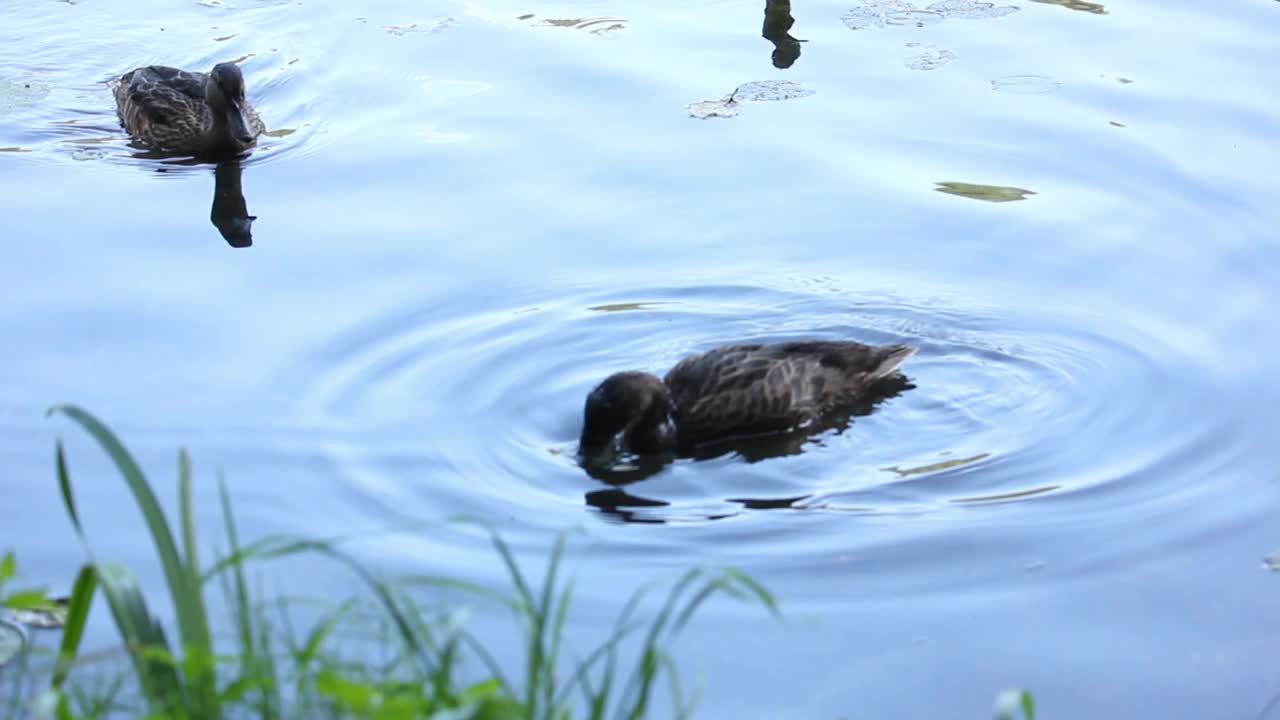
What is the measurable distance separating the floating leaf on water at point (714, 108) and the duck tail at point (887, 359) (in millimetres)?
3188

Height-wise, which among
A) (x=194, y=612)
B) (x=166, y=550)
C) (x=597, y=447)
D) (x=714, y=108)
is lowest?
(x=597, y=447)

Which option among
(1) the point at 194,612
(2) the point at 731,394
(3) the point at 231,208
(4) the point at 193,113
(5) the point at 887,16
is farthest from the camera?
(5) the point at 887,16

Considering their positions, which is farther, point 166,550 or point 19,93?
point 19,93

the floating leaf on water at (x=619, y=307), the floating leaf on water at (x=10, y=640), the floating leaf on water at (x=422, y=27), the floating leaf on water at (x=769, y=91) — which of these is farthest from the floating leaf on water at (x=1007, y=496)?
the floating leaf on water at (x=422, y=27)

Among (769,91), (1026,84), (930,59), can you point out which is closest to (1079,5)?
(930,59)

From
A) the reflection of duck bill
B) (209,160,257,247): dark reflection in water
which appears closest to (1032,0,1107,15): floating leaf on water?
(209,160,257,247): dark reflection in water

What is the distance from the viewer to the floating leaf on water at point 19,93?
11227mm

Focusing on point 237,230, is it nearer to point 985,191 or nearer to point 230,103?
point 230,103

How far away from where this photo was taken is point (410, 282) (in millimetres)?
8188

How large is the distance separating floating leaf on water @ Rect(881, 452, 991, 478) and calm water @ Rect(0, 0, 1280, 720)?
0.04m

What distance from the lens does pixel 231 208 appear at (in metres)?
9.55

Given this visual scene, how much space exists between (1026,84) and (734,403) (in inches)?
179

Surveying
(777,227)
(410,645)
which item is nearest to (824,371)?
(777,227)

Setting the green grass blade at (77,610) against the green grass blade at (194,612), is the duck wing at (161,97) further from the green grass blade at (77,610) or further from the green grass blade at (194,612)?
the green grass blade at (194,612)
